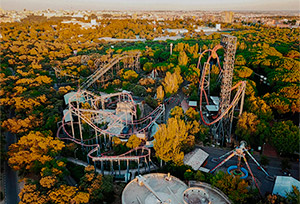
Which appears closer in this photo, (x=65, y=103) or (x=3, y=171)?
(x=3, y=171)

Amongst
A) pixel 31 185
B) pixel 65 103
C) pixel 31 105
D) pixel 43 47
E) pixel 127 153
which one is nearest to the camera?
pixel 31 185

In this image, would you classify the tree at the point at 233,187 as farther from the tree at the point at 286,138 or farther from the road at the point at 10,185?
the road at the point at 10,185

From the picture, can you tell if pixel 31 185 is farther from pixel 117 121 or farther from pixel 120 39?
pixel 120 39

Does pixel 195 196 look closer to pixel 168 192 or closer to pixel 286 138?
pixel 168 192

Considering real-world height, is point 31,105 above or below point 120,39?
below

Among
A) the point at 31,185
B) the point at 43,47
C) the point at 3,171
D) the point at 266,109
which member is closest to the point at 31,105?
the point at 3,171

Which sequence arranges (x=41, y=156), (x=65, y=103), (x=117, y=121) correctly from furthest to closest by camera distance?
(x=65, y=103) → (x=117, y=121) → (x=41, y=156)
